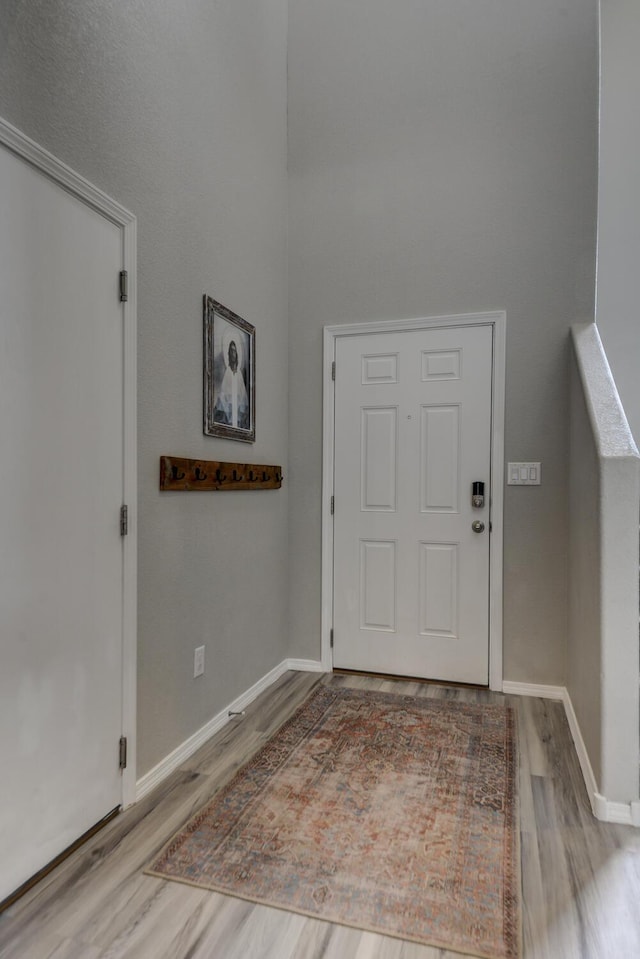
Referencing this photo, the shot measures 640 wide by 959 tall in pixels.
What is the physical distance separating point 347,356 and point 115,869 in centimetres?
263

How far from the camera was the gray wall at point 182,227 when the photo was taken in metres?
1.71

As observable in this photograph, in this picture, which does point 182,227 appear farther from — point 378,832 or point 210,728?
point 378,832

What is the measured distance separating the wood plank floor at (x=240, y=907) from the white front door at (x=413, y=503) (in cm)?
116

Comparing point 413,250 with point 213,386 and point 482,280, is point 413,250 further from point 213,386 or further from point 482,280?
point 213,386

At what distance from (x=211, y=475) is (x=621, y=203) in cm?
357

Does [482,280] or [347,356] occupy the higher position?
[482,280]

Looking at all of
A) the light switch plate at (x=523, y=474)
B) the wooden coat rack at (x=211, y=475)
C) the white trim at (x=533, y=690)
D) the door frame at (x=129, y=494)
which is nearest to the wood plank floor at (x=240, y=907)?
the door frame at (x=129, y=494)

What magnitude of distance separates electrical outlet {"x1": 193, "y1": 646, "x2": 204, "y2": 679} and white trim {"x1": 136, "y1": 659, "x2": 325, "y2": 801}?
9.4 inches

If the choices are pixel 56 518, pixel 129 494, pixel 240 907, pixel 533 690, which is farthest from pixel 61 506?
pixel 533 690

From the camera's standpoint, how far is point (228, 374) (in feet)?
8.71

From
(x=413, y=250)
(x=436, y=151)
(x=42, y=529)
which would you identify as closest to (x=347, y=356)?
(x=413, y=250)

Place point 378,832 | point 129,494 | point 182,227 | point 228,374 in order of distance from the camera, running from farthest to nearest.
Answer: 1. point 228,374
2. point 182,227
3. point 129,494
4. point 378,832

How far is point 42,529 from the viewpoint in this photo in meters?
1.59

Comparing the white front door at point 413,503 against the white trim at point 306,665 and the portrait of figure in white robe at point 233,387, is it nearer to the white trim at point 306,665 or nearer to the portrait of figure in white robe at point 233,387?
the white trim at point 306,665
